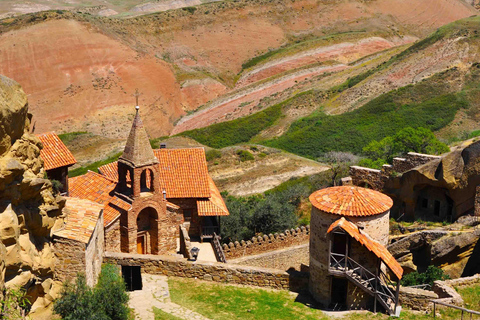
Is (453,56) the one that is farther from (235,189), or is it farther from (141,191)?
(141,191)

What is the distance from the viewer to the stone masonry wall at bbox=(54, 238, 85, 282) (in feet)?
61.9

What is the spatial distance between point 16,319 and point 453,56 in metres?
73.6

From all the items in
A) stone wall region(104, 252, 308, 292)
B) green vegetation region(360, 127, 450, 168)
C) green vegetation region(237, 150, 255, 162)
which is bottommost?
stone wall region(104, 252, 308, 292)

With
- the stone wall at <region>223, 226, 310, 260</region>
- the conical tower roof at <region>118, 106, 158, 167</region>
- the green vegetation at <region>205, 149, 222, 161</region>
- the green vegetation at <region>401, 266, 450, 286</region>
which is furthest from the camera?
the green vegetation at <region>205, 149, 222, 161</region>

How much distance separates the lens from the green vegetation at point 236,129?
3088 inches

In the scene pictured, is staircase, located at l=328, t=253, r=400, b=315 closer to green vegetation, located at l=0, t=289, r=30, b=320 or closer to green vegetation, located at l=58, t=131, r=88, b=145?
green vegetation, located at l=0, t=289, r=30, b=320

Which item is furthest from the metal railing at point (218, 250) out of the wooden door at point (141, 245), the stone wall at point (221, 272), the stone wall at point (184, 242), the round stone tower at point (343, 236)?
the round stone tower at point (343, 236)

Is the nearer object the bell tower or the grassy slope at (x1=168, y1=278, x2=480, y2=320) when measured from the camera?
the grassy slope at (x1=168, y1=278, x2=480, y2=320)

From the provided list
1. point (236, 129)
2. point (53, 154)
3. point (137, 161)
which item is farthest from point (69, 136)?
point (137, 161)

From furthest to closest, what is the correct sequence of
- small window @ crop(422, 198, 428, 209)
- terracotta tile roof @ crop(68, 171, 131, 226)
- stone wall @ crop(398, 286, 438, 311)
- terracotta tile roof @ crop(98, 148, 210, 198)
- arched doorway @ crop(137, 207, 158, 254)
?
1. small window @ crop(422, 198, 428, 209)
2. terracotta tile roof @ crop(98, 148, 210, 198)
3. arched doorway @ crop(137, 207, 158, 254)
4. terracotta tile roof @ crop(68, 171, 131, 226)
5. stone wall @ crop(398, 286, 438, 311)

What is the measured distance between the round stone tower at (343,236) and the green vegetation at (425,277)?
5222mm

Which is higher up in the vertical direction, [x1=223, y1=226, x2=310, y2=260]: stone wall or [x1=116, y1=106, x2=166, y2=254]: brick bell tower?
[x1=116, y1=106, x2=166, y2=254]: brick bell tower

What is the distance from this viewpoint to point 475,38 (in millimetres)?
78438

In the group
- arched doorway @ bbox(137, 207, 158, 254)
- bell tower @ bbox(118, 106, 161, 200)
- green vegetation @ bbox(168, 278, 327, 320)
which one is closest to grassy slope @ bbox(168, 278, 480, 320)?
green vegetation @ bbox(168, 278, 327, 320)
